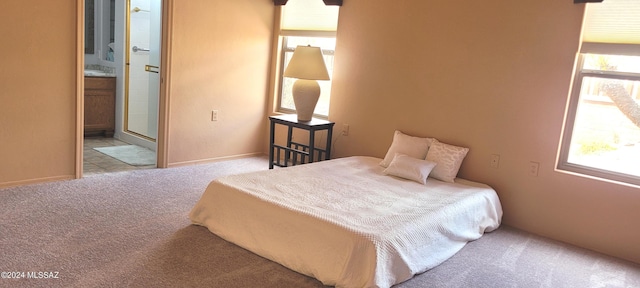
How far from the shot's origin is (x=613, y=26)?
324 centimetres

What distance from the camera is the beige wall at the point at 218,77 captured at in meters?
4.61

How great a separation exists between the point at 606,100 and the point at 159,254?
125 inches

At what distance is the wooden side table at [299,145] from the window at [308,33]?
422 millimetres

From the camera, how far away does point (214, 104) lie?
496 cm

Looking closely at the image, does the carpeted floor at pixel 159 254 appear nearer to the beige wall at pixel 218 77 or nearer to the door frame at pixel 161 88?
the door frame at pixel 161 88

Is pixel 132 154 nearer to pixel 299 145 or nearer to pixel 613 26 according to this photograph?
pixel 299 145

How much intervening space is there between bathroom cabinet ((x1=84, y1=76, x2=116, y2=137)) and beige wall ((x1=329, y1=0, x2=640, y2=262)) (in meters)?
3.16

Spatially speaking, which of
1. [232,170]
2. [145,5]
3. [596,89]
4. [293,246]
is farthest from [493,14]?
[145,5]

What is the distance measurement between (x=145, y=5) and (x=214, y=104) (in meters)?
1.64

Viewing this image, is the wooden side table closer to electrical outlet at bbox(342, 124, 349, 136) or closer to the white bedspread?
electrical outlet at bbox(342, 124, 349, 136)

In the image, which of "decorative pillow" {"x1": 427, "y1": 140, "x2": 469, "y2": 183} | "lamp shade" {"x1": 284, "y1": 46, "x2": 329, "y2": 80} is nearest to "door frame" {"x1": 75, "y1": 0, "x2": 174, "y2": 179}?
"lamp shade" {"x1": 284, "y1": 46, "x2": 329, "y2": 80}

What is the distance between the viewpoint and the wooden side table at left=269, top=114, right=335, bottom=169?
4508 millimetres

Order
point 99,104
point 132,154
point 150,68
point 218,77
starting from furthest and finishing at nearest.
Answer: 1. point 99,104
2. point 150,68
3. point 132,154
4. point 218,77

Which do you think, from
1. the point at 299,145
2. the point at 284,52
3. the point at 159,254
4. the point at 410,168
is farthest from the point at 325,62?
the point at 159,254
